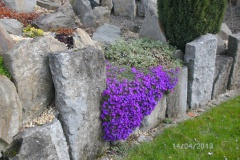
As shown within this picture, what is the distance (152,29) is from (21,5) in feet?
7.20

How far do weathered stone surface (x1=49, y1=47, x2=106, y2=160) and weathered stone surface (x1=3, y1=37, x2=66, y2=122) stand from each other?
0.49 feet

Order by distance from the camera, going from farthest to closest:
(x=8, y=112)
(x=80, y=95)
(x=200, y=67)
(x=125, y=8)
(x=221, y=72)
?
(x=125, y=8) → (x=221, y=72) → (x=200, y=67) → (x=80, y=95) → (x=8, y=112)

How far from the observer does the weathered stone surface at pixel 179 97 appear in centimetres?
454

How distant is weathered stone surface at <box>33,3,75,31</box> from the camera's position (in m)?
4.42

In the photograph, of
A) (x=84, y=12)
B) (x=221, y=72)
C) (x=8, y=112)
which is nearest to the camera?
(x=8, y=112)

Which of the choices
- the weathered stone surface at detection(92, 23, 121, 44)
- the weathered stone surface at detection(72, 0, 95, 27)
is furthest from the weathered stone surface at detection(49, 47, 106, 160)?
the weathered stone surface at detection(72, 0, 95, 27)

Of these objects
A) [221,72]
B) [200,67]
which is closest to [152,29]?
[200,67]

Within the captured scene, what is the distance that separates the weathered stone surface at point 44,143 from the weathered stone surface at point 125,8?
159 inches

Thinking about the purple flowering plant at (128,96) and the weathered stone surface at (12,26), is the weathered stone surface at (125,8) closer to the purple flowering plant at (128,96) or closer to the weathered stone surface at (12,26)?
the purple flowering plant at (128,96)

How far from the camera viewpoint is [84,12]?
17.7ft

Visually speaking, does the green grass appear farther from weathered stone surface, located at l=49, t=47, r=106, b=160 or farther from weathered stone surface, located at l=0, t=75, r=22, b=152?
weathered stone surface, located at l=0, t=75, r=22, b=152

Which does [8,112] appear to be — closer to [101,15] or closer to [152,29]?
[152,29]

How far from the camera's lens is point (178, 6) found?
15.3 ft

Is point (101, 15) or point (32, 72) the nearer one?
point (32, 72)
